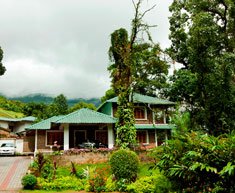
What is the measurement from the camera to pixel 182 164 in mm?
5754

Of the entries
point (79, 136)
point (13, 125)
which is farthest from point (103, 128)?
point (13, 125)

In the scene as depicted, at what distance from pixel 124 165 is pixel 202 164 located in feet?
44.0

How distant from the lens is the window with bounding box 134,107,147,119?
33.7 metres

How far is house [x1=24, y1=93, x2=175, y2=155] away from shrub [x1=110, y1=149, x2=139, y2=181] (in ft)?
34.4

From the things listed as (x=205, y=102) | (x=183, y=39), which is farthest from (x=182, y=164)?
(x=183, y=39)

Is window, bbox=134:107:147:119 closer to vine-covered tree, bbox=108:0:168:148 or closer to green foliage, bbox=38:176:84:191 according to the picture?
vine-covered tree, bbox=108:0:168:148

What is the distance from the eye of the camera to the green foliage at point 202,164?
515 centimetres

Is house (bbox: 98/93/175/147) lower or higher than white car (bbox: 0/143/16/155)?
higher

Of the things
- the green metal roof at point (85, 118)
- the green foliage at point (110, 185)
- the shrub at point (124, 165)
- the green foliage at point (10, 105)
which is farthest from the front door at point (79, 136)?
the green foliage at point (10, 105)

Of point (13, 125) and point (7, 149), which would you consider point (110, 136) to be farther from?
point (13, 125)

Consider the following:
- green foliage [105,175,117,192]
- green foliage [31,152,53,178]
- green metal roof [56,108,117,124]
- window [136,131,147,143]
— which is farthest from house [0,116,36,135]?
green foliage [105,175,117,192]

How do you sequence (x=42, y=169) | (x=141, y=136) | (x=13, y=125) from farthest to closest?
(x=13, y=125) < (x=141, y=136) < (x=42, y=169)

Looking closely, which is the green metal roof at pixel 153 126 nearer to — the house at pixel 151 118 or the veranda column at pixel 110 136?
the house at pixel 151 118

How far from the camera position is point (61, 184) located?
17.6m
